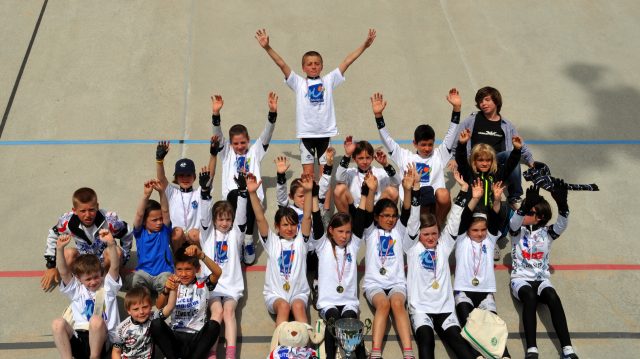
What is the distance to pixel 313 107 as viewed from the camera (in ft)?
28.9

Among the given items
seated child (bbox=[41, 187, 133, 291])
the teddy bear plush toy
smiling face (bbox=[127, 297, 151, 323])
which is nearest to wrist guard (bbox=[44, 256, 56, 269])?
seated child (bbox=[41, 187, 133, 291])

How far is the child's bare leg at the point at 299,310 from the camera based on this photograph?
7.29m

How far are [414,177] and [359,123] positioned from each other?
2993 mm

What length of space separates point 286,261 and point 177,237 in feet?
4.08

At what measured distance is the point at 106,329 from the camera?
22.7ft

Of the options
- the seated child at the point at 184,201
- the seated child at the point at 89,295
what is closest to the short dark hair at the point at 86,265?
the seated child at the point at 89,295

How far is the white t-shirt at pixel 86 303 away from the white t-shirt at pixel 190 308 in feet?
1.85

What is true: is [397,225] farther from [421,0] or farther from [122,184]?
[421,0]

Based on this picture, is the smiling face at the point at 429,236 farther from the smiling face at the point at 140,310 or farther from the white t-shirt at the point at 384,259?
the smiling face at the point at 140,310

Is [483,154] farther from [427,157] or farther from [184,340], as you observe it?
[184,340]

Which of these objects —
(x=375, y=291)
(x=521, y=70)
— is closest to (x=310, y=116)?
(x=375, y=291)

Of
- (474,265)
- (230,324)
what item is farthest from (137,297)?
(474,265)

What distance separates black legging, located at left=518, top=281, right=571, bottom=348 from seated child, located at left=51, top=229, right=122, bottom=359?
399cm

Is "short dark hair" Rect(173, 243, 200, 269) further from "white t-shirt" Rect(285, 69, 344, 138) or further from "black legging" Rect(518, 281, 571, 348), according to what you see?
"black legging" Rect(518, 281, 571, 348)
